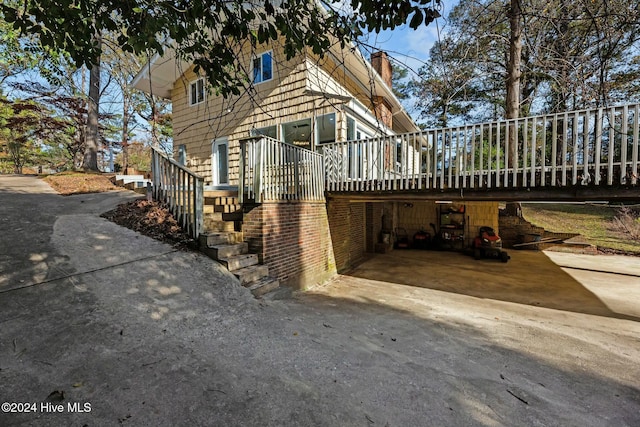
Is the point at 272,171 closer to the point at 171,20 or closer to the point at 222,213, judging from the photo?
the point at 222,213

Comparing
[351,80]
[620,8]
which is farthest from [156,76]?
[620,8]

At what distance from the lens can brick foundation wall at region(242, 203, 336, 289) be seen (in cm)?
520

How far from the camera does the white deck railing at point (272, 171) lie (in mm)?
5207

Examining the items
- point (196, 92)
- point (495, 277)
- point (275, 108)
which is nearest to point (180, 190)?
point (275, 108)

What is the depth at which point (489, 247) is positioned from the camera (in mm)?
9922

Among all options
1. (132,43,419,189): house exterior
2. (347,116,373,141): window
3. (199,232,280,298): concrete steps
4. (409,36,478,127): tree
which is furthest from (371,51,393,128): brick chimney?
(199,232,280,298): concrete steps

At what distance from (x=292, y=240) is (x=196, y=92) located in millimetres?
8758

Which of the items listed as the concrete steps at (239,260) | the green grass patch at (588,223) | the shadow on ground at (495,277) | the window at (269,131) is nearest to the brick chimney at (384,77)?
the window at (269,131)

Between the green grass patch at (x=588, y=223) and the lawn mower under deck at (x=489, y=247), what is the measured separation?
13.1 feet

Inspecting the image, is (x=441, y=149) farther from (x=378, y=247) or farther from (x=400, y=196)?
(x=378, y=247)

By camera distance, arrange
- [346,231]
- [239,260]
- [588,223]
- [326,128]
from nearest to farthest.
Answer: [239,260] → [326,128] → [346,231] → [588,223]

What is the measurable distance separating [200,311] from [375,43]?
3595 mm

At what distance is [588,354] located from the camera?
11.0ft
